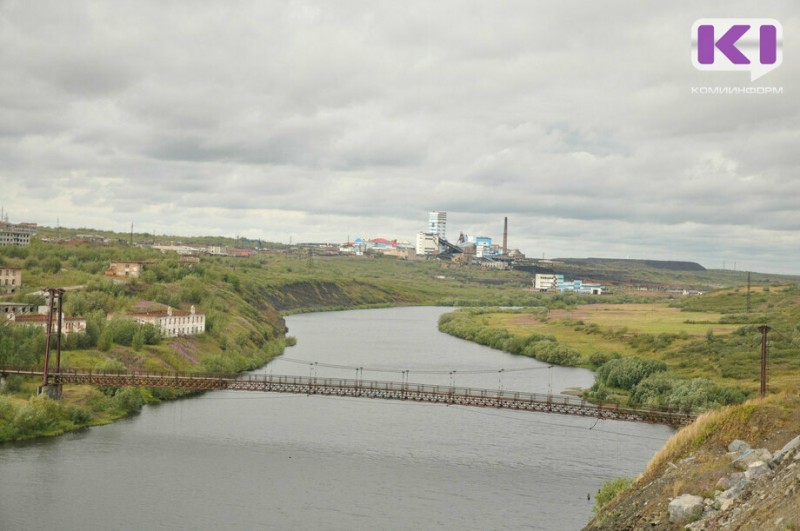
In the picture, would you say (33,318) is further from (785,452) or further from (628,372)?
(785,452)

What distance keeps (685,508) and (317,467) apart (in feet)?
94.4

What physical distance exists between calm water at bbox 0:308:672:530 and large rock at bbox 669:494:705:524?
1509 cm

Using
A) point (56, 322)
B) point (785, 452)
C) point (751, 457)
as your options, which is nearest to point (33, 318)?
point (56, 322)

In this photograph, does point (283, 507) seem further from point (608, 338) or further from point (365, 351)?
point (608, 338)

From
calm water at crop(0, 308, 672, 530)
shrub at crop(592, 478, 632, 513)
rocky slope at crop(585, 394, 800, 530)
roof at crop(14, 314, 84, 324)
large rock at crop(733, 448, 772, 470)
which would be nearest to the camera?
rocky slope at crop(585, 394, 800, 530)

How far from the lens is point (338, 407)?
6925 cm

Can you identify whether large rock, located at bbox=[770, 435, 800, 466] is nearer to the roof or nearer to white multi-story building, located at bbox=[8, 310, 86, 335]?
white multi-story building, located at bbox=[8, 310, 86, 335]

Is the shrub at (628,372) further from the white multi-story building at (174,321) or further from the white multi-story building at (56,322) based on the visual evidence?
the white multi-story building at (56,322)

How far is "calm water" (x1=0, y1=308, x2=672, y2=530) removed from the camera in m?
40.5

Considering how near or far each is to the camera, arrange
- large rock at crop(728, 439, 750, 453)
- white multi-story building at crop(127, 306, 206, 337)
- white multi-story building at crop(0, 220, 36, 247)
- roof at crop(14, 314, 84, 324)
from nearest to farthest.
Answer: large rock at crop(728, 439, 750, 453) → roof at crop(14, 314, 84, 324) → white multi-story building at crop(127, 306, 206, 337) → white multi-story building at crop(0, 220, 36, 247)

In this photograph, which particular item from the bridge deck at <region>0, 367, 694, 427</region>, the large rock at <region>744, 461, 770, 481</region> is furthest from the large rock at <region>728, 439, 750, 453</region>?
the bridge deck at <region>0, 367, 694, 427</region>

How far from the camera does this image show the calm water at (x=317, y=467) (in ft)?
133

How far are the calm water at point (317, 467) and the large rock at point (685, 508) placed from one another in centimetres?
1509

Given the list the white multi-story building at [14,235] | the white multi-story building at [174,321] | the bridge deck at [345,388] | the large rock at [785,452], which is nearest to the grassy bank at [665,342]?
the bridge deck at [345,388]
